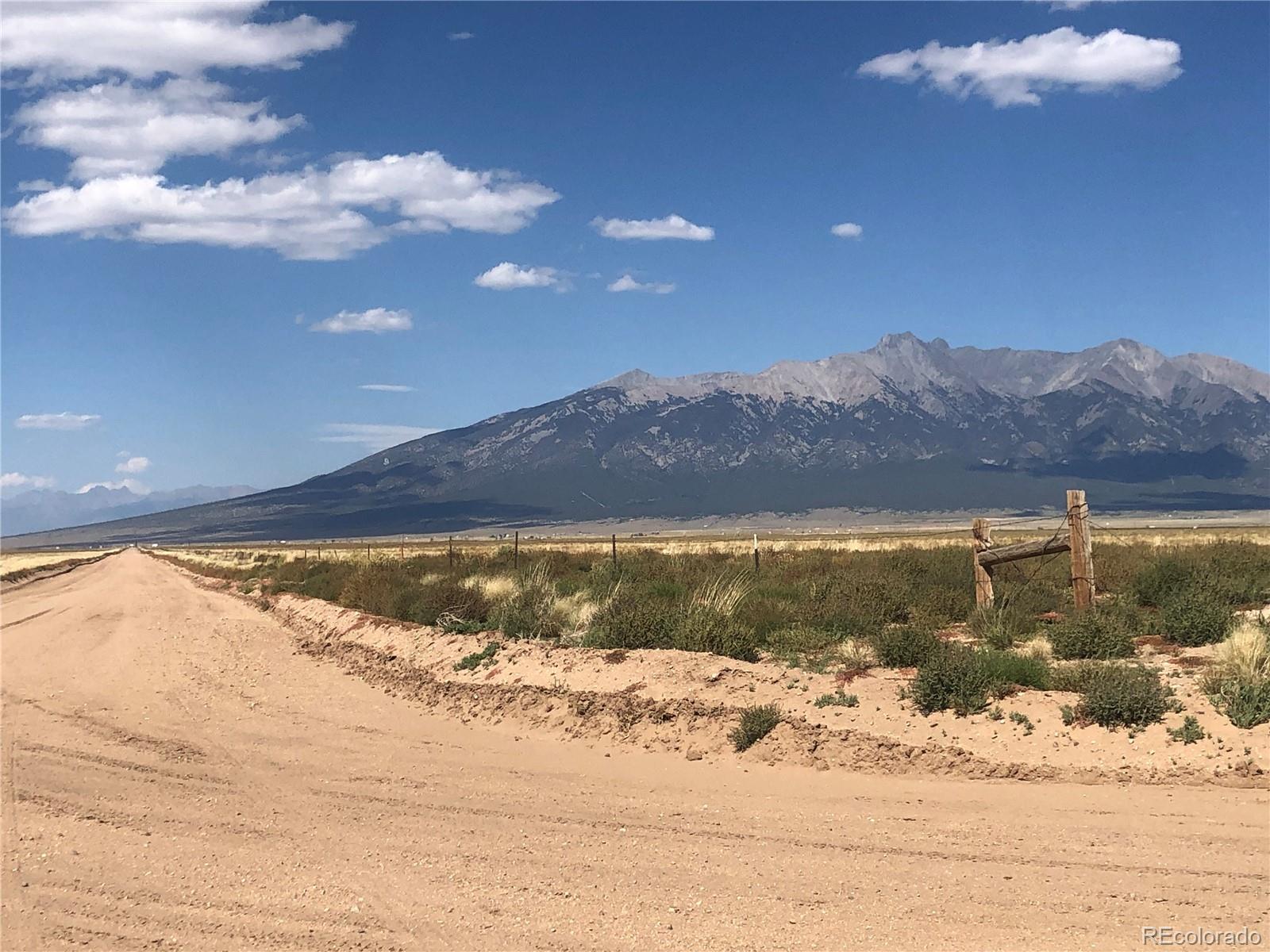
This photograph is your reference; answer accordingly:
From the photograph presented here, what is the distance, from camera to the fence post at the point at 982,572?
17109 millimetres

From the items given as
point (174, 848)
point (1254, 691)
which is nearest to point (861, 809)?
point (1254, 691)

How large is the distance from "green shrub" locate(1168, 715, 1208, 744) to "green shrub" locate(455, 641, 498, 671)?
962 centimetres

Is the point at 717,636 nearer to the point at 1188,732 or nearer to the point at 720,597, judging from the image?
the point at 720,597

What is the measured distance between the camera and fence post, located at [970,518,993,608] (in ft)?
56.1

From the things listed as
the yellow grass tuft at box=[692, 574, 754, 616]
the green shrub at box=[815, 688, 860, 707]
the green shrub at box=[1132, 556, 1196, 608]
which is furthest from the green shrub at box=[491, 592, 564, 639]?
the green shrub at box=[1132, 556, 1196, 608]

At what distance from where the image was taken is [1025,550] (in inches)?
656

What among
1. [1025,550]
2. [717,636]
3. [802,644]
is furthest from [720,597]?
[1025,550]

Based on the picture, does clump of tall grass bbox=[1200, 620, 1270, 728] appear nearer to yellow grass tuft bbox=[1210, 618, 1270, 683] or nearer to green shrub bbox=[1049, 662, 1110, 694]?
yellow grass tuft bbox=[1210, 618, 1270, 683]

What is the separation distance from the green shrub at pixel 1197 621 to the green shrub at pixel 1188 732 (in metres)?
4.86

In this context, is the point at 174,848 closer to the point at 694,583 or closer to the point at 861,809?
the point at 861,809

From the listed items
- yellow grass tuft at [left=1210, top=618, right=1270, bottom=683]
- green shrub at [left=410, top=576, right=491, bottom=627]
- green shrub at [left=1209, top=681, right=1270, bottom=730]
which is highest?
green shrub at [left=410, top=576, right=491, bottom=627]

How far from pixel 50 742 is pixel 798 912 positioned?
1028cm

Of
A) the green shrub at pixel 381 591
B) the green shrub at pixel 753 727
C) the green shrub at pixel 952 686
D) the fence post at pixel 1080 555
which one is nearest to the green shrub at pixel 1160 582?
the fence post at pixel 1080 555

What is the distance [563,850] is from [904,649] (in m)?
6.21
